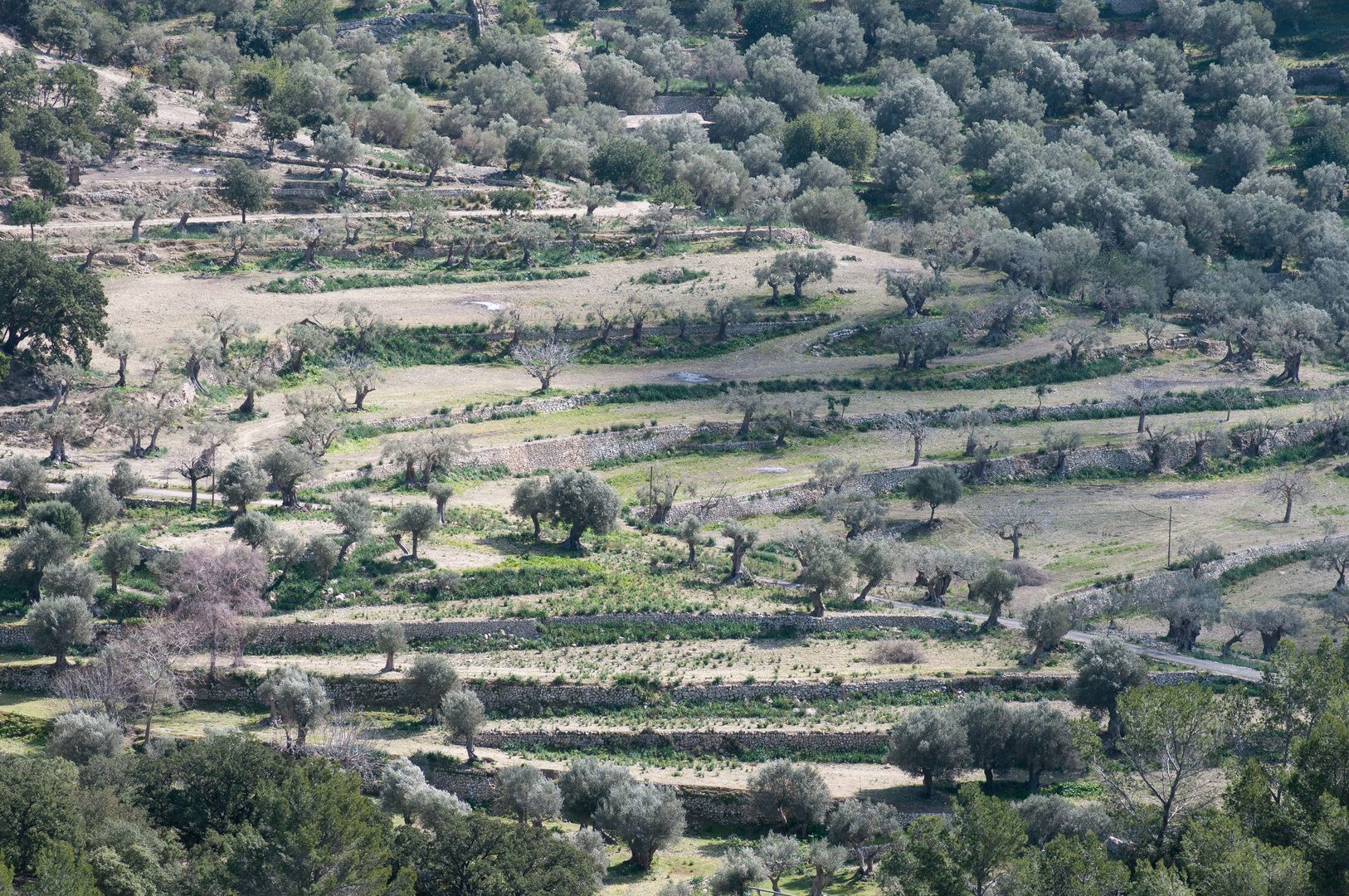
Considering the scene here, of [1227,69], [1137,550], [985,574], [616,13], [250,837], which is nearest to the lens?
[250,837]

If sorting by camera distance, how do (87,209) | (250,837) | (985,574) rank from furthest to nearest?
1. (87,209)
2. (985,574)
3. (250,837)

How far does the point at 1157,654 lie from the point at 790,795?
2168 centimetres

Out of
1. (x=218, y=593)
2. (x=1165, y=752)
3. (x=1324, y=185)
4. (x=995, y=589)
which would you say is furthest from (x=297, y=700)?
(x=1324, y=185)

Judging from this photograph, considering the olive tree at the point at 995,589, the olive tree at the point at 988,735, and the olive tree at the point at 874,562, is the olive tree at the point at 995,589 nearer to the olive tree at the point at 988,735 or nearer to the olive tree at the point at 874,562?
the olive tree at the point at 874,562

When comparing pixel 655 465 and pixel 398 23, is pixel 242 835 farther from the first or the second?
pixel 398 23

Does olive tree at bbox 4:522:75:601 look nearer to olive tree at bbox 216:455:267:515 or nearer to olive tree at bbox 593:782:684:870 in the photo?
olive tree at bbox 216:455:267:515

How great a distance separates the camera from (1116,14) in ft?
587

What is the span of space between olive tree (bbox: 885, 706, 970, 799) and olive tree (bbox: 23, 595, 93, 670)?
3031 cm

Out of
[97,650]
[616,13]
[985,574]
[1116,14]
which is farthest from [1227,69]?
[97,650]

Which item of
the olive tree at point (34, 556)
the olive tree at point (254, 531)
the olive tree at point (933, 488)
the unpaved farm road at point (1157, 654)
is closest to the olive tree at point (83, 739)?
the olive tree at point (34, 556)

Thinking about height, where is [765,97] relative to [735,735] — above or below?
above

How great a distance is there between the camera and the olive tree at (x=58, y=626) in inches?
2331

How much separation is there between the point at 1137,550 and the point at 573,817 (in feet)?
126

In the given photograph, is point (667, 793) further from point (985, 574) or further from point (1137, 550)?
point (1137, 550)
